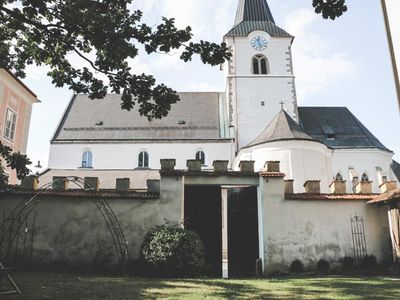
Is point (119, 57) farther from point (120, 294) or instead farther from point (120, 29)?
point (120, 294)

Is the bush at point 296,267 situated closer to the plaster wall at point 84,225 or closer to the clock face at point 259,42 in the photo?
the plaster wall at point 84,225

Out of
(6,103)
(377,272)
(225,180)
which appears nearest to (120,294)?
(225,180)

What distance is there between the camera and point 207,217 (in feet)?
55.1

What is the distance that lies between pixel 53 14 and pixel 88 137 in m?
23.4

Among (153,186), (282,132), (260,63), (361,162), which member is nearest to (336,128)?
(361,162)

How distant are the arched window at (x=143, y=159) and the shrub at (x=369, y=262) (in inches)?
732

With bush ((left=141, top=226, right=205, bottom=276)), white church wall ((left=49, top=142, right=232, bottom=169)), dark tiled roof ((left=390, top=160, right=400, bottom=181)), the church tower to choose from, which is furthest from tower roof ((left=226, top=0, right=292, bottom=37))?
bush ((left=141, top=226, right=205, bottom=276))

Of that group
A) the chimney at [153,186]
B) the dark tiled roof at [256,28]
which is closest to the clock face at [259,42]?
the dark tiled roof at [256,28]

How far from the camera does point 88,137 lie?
103 feet

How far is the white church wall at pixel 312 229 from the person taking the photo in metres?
15.8

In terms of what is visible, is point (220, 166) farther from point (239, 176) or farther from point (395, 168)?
point (395, 168)

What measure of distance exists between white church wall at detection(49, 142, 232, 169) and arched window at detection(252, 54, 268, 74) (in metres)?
7.61

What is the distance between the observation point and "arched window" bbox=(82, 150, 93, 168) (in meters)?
30.6

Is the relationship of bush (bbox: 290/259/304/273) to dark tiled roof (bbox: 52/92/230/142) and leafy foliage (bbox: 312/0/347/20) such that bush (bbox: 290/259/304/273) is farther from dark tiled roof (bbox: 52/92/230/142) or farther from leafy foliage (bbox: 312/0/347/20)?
dark tiled roof (bbox: 52/92/230/142)
